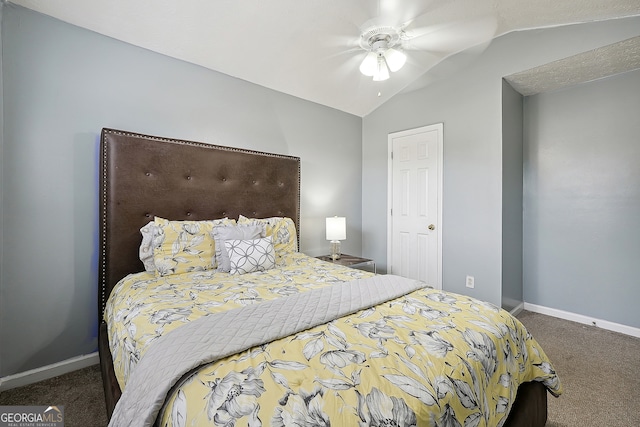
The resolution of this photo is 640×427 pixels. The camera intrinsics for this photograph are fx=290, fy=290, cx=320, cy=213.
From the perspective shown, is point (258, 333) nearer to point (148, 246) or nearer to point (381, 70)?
point (148, 246)

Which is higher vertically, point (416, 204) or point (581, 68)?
point (581, 68)

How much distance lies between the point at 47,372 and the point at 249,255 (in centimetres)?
151

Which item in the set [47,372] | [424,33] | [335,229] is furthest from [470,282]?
[47,372]

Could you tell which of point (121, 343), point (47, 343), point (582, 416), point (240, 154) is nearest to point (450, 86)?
point (240, 154)

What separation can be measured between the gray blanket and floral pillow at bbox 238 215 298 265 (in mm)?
1117

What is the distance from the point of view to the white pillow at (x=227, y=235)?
2.09m

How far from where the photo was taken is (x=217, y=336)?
3.30ft

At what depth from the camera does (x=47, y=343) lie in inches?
76.0

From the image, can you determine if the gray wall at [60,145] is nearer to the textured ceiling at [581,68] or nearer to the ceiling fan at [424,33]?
the ceiling fan at [424,33]

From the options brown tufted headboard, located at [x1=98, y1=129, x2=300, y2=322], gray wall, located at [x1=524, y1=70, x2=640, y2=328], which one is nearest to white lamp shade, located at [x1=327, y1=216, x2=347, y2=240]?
brown tufted headboard, located at [x1=98, y1=129, x2=300, y2=322]

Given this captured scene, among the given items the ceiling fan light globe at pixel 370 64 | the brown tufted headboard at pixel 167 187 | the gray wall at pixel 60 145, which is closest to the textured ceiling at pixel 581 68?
the ceiling fan light globe at pixel 370 64

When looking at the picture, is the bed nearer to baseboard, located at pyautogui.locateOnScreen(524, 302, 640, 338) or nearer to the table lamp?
the table lamp

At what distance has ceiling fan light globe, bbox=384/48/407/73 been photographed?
8.08 feet

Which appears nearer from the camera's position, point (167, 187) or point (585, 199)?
point (167, 187)
